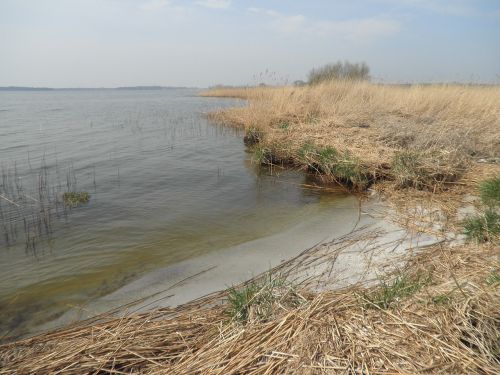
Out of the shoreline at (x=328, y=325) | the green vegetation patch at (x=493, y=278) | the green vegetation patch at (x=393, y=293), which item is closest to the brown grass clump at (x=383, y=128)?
the shoreline at (x=328, y=325)

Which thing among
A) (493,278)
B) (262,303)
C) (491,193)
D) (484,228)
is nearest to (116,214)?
(262,303)

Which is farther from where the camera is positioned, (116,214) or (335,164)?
(335,164)

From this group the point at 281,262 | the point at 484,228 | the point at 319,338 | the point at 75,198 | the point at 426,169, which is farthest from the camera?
the point at 75,198

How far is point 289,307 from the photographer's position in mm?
2352

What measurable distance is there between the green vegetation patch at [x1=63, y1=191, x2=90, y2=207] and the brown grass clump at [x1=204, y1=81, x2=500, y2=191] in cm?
447

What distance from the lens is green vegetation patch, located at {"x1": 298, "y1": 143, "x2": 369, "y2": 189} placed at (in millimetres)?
6246

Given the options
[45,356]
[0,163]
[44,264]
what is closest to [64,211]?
[44,264]

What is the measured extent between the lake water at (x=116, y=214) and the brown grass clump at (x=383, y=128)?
101cm

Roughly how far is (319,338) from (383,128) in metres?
7.40

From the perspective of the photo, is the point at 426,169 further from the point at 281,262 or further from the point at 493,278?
the point at 493,278

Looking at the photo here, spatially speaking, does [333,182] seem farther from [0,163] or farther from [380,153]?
[0,163]

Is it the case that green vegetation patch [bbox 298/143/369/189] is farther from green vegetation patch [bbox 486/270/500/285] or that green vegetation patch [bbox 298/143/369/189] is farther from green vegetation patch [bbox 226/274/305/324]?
green vegetation patch [bbox 226/274/305/324]

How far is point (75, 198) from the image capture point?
591 cm

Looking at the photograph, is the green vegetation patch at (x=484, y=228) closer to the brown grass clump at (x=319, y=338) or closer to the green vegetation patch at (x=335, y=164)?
the brown grass clump at (x=319, y=338)
